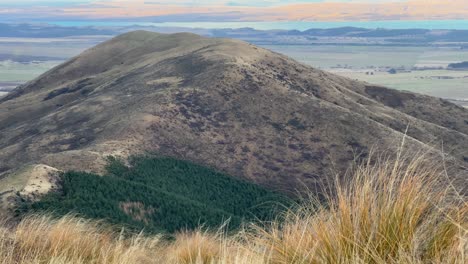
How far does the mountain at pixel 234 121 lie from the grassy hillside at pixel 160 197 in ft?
11.2

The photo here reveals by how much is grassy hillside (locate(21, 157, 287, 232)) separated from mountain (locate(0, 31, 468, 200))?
11.2 feet

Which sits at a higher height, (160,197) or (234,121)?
(160,197)

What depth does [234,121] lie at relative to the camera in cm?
9231

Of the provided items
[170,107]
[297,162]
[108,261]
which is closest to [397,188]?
[108,261]

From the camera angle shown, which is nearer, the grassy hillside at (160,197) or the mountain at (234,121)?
the grassy hillside at (160,197)

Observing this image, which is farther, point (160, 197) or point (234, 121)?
point (234, 121)

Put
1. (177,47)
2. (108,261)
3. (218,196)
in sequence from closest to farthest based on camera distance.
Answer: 1. (108,261)
2. (218,196)
3. (177,47)

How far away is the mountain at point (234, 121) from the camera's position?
81.8 m

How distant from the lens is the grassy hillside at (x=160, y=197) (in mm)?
50469

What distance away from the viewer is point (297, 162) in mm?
83312

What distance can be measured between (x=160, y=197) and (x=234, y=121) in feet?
→ 109

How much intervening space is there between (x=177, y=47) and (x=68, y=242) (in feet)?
456

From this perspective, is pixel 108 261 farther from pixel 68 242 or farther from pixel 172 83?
pixel 172 83

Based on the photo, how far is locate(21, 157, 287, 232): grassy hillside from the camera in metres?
50.5
